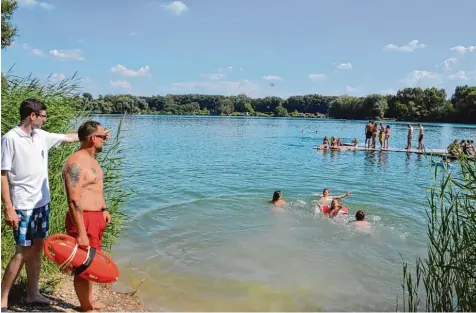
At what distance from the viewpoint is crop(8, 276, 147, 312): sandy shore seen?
14.8ft

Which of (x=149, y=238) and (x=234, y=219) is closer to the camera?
(x=149, y=238)

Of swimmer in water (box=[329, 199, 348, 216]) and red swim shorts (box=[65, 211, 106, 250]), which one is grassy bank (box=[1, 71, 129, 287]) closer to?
red swim shorts (box=[65, 211, 106, 250])

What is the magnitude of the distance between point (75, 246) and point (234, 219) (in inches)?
361

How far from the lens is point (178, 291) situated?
285 inches

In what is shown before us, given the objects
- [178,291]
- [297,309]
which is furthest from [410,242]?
[178,291]

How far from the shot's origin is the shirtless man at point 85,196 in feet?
13.7

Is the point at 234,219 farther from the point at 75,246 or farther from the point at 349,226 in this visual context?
the point at 75,246

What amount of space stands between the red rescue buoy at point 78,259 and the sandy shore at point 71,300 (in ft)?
2.19

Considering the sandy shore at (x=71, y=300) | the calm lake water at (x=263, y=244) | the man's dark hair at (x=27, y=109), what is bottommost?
the calm lake water at (x=263, y=244)

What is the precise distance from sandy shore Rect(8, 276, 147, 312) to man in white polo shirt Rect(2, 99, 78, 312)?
0.33 m

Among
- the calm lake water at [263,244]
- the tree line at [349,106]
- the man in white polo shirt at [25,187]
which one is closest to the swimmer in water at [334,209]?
the calm lake water at [263,244]

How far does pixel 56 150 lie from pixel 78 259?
2.78 metres

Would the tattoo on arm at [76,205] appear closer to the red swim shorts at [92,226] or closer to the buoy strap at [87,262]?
the red swim shorts at [92,226]

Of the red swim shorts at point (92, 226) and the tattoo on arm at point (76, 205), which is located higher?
the tattoo on arm at point (76, 205)
